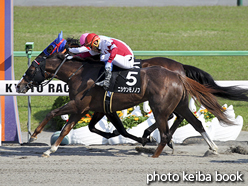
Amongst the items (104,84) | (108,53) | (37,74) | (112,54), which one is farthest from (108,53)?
(37,74)

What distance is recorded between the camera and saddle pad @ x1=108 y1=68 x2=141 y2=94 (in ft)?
18.9

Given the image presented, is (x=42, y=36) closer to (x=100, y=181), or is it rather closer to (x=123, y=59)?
(x=123, y=59)

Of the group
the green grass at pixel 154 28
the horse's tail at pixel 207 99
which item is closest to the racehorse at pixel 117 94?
the horse's tail at pixel 207 99

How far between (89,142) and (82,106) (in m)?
1.59

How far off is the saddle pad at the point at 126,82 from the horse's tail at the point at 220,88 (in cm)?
124

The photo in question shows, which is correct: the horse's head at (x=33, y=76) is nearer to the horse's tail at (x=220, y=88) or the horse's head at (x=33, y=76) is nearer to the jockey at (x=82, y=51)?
the jockey at (x=82, y=51)

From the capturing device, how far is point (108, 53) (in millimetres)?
5828

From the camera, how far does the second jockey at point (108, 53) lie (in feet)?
18.7

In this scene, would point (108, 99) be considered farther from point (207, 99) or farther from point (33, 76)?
point (207, 99)

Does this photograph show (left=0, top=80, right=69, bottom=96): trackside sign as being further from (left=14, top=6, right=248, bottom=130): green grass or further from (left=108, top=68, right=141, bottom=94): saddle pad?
(left=14, top=6, right=248, bottom=130): green grass

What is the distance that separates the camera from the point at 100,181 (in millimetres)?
4438

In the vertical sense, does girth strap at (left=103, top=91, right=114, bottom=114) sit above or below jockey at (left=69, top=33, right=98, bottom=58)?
below

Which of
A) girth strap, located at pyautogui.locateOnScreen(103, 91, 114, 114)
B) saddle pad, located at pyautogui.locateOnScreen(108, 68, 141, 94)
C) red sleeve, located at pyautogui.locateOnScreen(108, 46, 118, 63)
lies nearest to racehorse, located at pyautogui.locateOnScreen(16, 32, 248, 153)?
girth strap, located at pyautogui.locateOnScreen(103, 91, 114, 114)

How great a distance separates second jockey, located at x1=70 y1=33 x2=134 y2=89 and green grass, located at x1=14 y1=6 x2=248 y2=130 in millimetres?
4943
